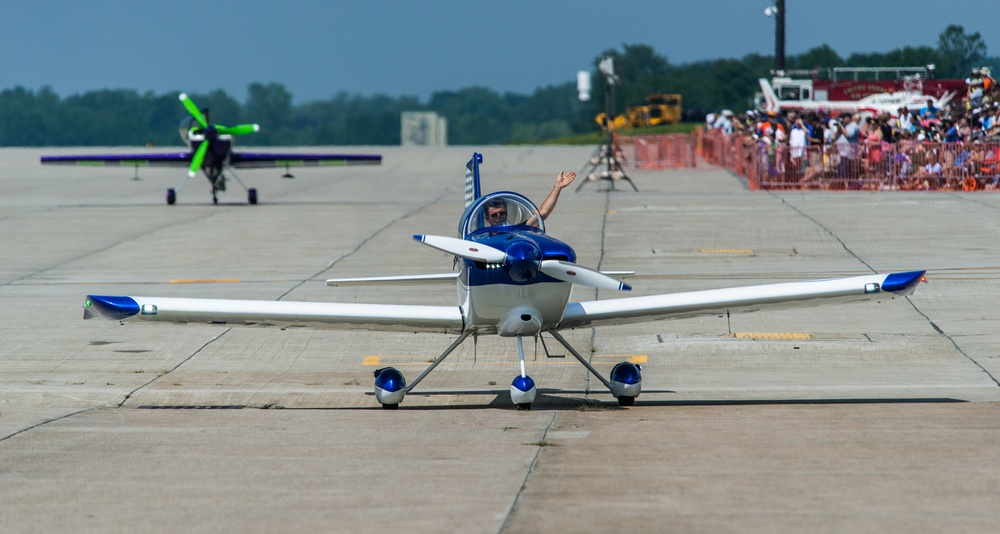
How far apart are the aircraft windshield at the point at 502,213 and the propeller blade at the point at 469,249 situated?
2.90 ft

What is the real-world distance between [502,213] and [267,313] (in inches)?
83.1

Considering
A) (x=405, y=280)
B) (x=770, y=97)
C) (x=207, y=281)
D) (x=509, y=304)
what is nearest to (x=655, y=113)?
(x=770, y=97)

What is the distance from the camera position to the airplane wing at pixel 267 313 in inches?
392

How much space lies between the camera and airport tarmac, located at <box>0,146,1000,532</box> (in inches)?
255

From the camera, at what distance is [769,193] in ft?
113

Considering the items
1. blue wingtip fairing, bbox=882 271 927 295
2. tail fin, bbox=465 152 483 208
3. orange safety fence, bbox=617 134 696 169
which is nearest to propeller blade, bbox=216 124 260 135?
orange safety fence, bbox=617 134 696 169

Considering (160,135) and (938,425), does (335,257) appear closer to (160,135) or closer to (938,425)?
(938,425)

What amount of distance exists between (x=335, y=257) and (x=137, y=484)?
14829mm

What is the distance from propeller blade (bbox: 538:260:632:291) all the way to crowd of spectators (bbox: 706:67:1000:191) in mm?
26470

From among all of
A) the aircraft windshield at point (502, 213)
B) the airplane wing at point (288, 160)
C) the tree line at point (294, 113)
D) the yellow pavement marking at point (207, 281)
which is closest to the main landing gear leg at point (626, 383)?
the aircraft windshield at point (502, 213)

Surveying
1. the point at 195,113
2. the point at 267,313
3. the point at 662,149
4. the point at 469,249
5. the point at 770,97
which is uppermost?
the point at 770,97

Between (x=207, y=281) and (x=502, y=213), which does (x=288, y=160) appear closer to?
(x=207, y=281)

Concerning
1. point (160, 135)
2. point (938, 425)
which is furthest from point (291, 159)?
point (160, 135)

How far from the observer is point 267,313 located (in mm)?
10023
